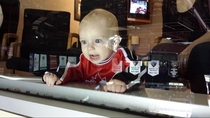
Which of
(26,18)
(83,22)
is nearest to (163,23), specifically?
(83,22)

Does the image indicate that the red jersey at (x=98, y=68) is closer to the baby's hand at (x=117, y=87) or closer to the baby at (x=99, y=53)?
the baby at (x=99, y=53)

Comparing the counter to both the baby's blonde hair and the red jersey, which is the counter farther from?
the baby's blonde hair

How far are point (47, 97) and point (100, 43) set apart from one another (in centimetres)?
28

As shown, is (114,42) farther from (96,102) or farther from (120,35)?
(96,102)

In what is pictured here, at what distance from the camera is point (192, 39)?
30.5 inches

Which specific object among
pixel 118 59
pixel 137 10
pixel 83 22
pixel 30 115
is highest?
pixel 137 10

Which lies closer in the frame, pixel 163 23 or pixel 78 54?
pixel 78 54

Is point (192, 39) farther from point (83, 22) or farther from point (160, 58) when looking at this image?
point (83, 22)

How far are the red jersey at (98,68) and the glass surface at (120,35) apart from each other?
41 millimetres

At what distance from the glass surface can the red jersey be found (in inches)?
1.6

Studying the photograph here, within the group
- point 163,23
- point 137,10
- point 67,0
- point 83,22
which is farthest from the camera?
point 137,10

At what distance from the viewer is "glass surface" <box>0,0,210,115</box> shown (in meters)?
0.63

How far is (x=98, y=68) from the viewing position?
0.78 m

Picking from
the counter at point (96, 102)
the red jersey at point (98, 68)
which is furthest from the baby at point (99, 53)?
the counter at point (96, 102)
